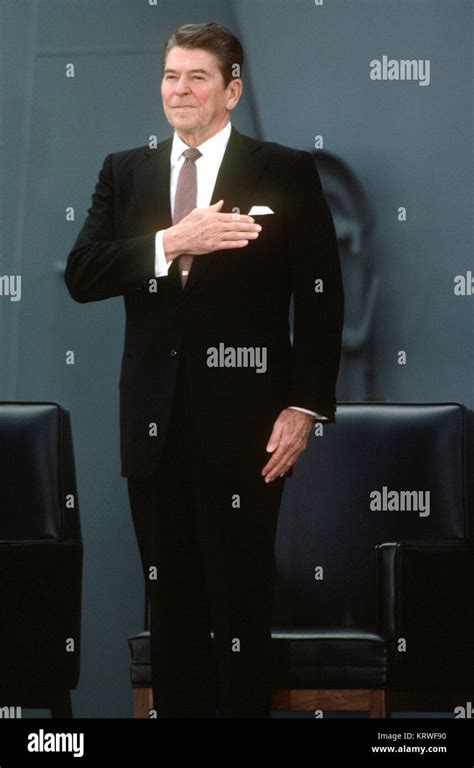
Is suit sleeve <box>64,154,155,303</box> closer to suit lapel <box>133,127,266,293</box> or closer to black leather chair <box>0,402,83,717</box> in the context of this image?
suit lapel <box>133,127,266,293</box>

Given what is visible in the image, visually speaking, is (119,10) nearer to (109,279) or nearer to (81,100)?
(81,100)

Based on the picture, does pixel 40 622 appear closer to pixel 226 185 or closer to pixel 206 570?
pixel 206 570

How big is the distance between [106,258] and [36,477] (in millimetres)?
1001

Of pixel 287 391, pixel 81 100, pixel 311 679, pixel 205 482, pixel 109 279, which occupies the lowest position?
pixel 311 679

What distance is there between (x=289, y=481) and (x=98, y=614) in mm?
792

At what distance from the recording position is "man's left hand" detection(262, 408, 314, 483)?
8.96ft

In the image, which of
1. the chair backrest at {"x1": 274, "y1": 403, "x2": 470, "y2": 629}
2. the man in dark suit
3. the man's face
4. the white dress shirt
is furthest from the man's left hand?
the chair backrest at {"x1": 274, "y1": 403, "x2": 470, "y2": 629}

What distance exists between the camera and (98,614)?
3.95 m

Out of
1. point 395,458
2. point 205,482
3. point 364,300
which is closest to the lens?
point 205,482

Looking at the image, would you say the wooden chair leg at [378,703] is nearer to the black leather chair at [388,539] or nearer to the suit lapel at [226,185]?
the black leather chair at [388,539]

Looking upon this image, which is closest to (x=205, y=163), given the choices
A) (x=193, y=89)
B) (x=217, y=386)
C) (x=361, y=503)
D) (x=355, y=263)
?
(x=193, y=89)

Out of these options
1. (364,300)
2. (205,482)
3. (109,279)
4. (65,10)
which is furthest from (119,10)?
(205,482)

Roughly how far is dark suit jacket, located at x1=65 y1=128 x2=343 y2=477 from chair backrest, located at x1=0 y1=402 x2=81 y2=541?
2.71ft

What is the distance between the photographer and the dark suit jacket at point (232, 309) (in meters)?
2.71
